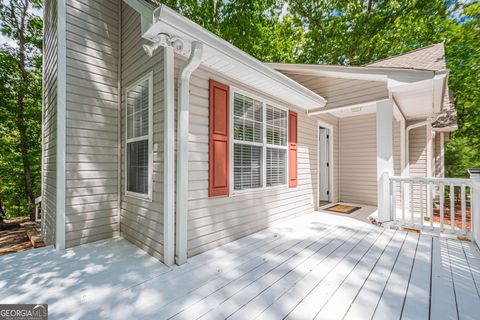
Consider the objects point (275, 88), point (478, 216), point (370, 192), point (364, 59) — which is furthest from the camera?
point (364, 59)

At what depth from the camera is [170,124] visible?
95.3 inches

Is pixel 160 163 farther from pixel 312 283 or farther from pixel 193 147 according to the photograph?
pixel 312 283

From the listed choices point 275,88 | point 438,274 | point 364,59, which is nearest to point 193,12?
point 275,88

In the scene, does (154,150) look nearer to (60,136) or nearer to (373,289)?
(60,136)

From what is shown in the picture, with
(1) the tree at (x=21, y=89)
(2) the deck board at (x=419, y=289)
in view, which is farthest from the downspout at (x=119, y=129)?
(1) the tree at (x=21, y=89)

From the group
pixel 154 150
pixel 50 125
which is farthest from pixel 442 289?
pixel 50 125

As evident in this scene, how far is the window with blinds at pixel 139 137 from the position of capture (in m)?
2.82

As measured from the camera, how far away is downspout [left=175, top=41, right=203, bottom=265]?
241 cm

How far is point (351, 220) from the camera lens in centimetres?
430

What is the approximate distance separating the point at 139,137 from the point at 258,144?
1857 mm

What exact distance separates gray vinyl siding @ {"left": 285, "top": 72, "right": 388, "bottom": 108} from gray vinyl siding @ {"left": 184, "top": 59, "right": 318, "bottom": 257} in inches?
44.5

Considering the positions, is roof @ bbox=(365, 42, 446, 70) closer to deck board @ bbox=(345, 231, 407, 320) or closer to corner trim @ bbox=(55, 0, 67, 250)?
deck board @ bbox=(345, 231, 407, 320)

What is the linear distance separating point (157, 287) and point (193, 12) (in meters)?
10.3

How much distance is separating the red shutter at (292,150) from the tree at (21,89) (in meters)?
8.32
